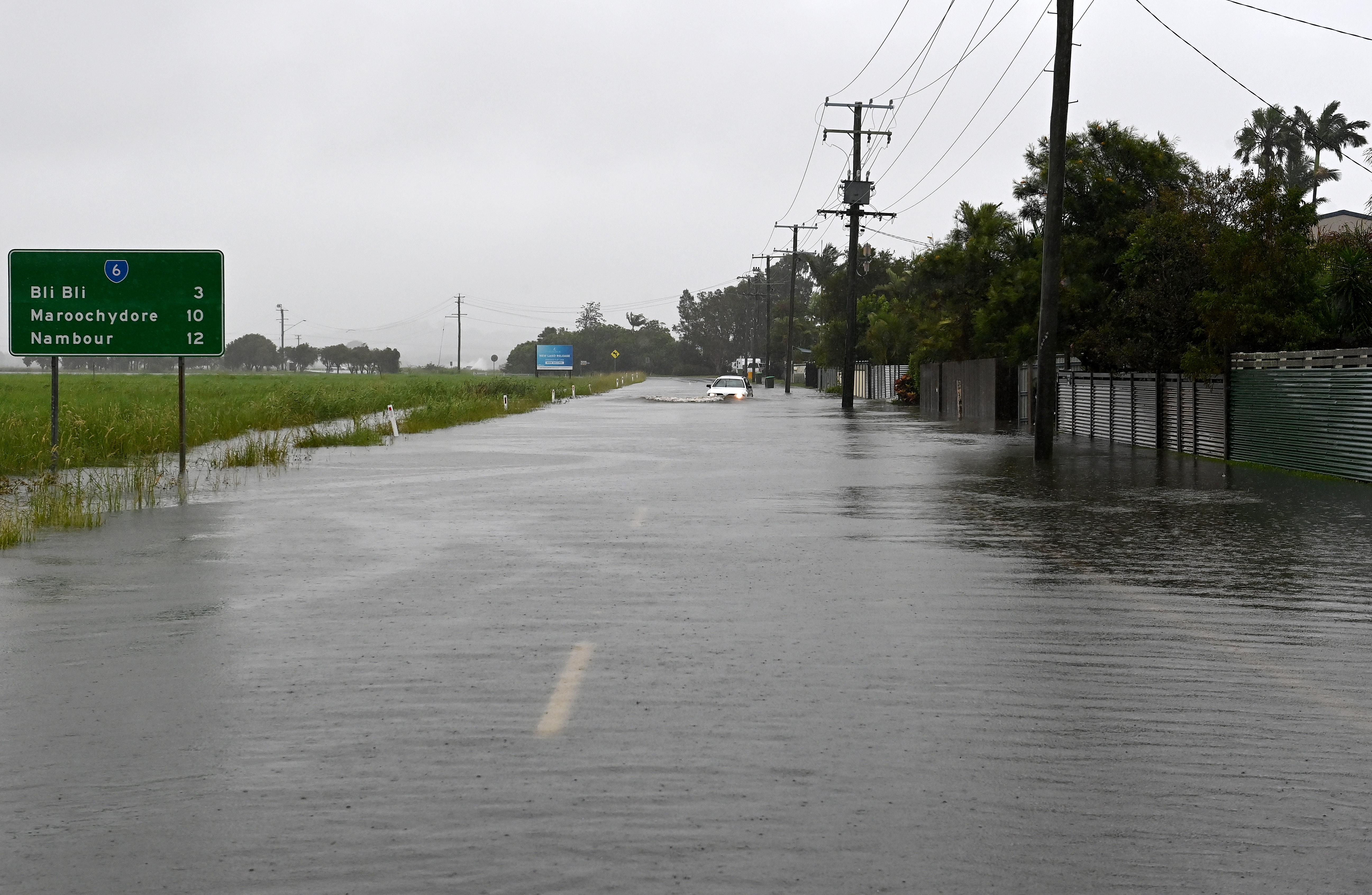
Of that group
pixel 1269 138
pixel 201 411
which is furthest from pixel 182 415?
pixel 1269 138

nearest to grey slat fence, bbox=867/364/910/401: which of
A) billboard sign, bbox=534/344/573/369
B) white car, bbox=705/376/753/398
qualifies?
white car, bbox=705/376/753/398

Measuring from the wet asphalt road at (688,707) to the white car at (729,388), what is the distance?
60.1 meters

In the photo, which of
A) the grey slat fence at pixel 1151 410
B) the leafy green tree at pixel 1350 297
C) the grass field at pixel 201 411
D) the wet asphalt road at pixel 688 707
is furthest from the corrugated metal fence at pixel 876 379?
the wet asphalt road at pixel 688 707

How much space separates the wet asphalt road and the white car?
2367 inches

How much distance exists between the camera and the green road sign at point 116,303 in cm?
2286

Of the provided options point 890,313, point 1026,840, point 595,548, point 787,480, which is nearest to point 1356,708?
point 1026,840

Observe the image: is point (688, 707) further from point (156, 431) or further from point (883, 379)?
point (883, 379)

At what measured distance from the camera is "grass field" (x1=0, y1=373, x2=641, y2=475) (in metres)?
→ 26.2

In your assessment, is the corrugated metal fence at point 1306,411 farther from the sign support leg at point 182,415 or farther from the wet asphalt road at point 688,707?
the sign support leg at point 182,415

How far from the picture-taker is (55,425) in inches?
888

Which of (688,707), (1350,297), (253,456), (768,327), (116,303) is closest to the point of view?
(688,707)

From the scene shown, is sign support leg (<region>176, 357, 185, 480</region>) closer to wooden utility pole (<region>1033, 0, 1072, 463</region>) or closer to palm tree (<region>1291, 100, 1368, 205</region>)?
wooden utility pole (<region>1033, 0, 1072, 463</region>)

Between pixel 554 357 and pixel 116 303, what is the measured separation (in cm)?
13171

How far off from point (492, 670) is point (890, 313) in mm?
77533
